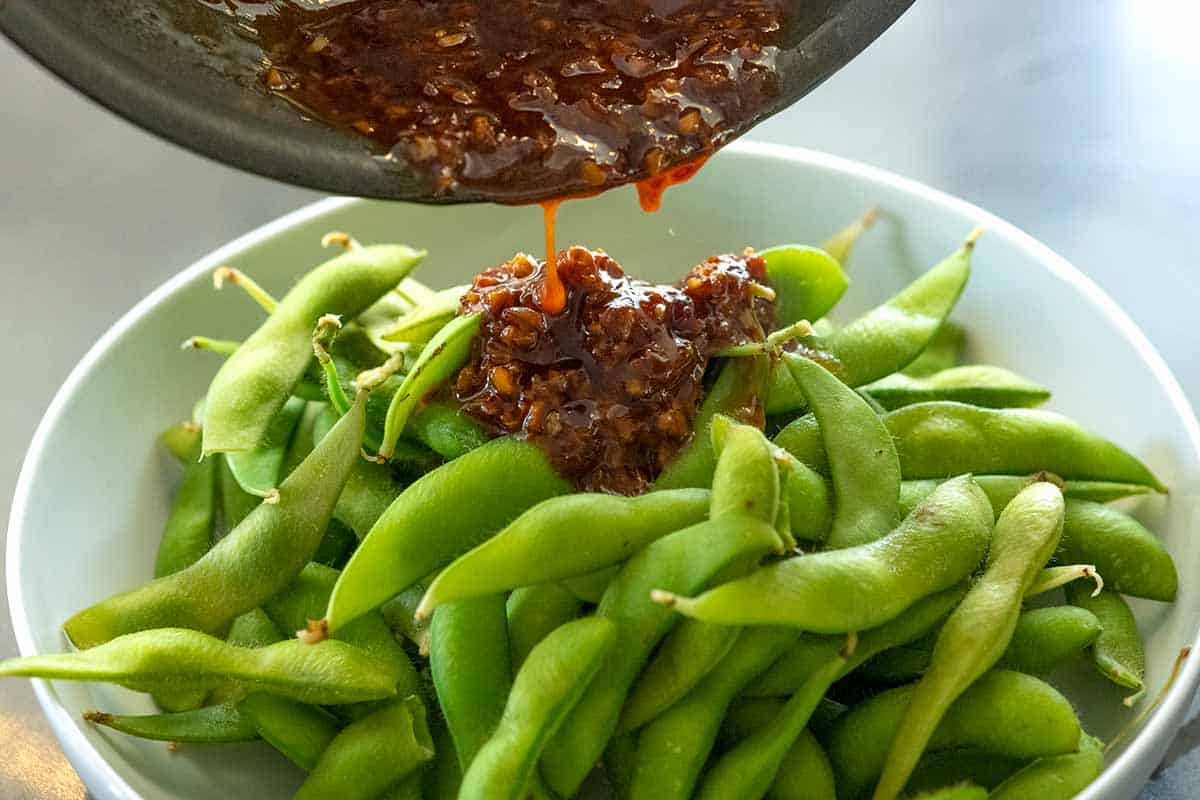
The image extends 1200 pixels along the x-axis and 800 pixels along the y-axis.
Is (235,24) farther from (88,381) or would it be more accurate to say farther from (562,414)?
(88,381)

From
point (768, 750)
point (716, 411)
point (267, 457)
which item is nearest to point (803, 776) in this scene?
point (768, 750)

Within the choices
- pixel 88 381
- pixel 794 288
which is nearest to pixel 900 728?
pixel 794 288

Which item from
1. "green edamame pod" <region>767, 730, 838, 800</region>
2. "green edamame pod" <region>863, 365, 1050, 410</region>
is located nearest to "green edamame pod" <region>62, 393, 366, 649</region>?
"green edamame pod" <region>767, 730, 838, 800</region>

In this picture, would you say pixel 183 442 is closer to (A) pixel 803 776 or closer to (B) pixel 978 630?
(A) pixel 803 776

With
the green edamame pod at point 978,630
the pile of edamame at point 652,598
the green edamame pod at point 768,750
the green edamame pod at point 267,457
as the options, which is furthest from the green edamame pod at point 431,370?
the green edamame pod at point 978,630

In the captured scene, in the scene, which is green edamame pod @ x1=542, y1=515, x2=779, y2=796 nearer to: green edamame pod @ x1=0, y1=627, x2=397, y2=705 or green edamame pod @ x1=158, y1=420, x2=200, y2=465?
green edamame pod @ x1=0, y1=627, x2=397, y2=705

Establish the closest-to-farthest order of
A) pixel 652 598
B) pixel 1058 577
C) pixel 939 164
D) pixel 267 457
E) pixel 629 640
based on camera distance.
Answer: pixel 652 598 → pixel 629 640 → pixel 1058 577 → pixel 267 457 → pixel 939 164
